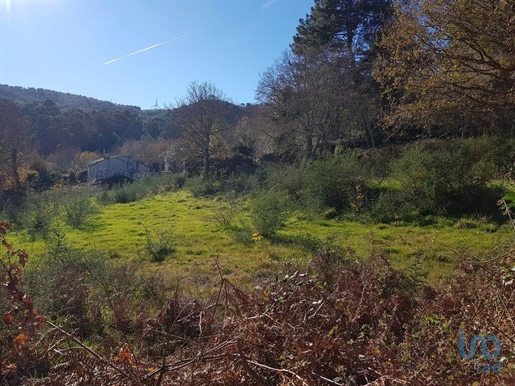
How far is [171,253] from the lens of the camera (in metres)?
9.81

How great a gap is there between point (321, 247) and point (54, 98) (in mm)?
99978

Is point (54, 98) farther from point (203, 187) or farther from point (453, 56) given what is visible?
point (453, 56)

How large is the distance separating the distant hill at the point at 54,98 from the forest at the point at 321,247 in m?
56.5

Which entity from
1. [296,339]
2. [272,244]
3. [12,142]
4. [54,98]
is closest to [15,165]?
[12,142]

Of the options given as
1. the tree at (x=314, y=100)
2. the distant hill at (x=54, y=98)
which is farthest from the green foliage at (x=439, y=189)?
the distant hill at (x=54, y=98)

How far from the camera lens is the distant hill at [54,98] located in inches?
2993

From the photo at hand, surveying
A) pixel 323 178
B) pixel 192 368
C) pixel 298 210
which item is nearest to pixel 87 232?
pixel 298 210

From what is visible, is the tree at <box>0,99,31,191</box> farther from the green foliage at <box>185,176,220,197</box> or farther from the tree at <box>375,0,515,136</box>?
the tree at <box>375,0,515,136</box>

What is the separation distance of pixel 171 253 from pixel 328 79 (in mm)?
17589

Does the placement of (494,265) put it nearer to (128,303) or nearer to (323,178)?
(128,303)

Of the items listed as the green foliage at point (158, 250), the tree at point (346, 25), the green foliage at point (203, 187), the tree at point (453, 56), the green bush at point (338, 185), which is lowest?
the green foliage at point (158, 250)

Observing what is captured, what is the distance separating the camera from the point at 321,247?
8.27m

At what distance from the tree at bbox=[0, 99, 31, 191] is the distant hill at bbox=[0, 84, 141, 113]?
47.9m

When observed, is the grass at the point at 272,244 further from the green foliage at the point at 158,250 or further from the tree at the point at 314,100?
the tree at the point at 314,100
